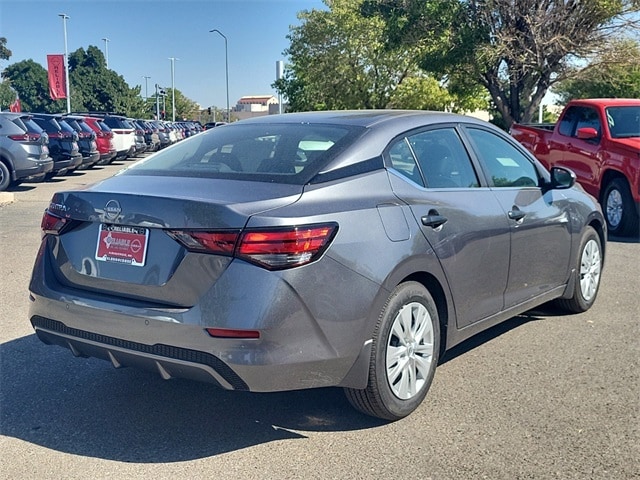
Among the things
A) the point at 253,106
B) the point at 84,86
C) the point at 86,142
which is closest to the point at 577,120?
the point at 86,142

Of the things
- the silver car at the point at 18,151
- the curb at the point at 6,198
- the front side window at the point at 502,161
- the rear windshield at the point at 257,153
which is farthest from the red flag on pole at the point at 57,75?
the front side window at the point at 502,161

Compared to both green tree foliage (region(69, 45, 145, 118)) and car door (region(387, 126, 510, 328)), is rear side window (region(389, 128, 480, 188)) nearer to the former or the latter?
car door (region(387, 126, 510, 328))

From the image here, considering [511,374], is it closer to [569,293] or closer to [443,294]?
[443,294]

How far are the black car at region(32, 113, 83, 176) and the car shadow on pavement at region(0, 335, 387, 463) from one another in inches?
529

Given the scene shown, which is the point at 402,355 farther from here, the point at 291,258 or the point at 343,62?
the point at 343,62

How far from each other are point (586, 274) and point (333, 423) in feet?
9.75

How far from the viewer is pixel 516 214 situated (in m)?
4.61

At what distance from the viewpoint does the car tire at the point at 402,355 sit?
3.50 metres

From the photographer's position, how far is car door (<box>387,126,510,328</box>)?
Result: 3.86m

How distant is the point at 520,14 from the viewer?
2023cm

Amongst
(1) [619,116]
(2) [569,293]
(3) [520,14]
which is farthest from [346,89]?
(2) [569,293]

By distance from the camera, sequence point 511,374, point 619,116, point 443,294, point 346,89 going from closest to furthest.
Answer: point 443,294
point 511,374
point 619,116
point 346,89

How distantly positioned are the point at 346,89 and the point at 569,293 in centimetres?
3441

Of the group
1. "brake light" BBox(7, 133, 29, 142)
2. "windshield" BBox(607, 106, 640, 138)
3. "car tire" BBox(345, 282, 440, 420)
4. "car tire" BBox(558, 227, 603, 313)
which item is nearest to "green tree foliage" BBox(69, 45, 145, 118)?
"brake light" BBox(7, 133, 29, 142)
